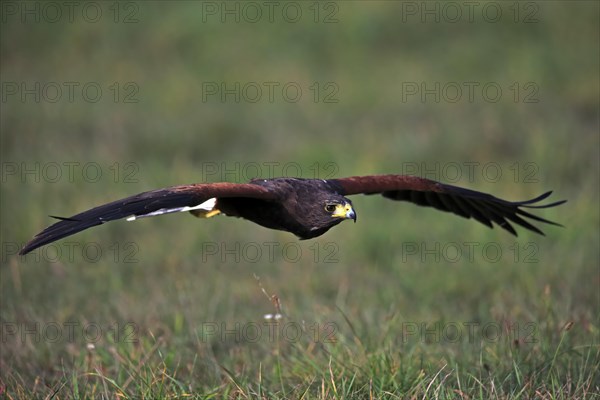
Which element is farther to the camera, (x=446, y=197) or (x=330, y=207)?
(x=446, y=197)

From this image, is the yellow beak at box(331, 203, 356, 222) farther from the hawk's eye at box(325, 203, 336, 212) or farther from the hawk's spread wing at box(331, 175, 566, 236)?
the hawk's spread wing at box(331, 175, 566, 236)

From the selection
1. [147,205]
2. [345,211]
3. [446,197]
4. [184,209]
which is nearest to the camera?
[147,205]

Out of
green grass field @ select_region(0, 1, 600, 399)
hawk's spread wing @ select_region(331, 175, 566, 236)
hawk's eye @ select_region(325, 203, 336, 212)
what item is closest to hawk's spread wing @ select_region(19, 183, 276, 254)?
hawk's eye @ select_region(325, 203, 336, 212)

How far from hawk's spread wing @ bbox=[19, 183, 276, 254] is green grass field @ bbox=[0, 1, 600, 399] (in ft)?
2.14

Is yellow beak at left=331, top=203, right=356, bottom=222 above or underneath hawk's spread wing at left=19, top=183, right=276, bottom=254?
underneath

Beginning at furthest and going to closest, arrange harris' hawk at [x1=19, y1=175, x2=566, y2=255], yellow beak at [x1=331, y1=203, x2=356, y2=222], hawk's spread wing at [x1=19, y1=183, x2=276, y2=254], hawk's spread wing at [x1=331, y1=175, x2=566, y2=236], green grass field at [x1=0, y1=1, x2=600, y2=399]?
hawk's spread wing at [x1=331, y1=175, x2=566, y2=236] < green grass field at [x1=0, y1=1, x2=600, y2=399] < yellow beak at [x1=331, y1=203, x2=356, y2=222] < harris' hawk at [x1=19, y1=175, x2=566, y2=255] < hawk's spread wing at [x1=19, y1=183, x2=276, y2=254]

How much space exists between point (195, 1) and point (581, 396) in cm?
990

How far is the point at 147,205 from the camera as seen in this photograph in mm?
5180

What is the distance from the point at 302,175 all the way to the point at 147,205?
5498 millimetres

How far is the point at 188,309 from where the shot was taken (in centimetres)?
745

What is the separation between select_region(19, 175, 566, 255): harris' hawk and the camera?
5.10 metres

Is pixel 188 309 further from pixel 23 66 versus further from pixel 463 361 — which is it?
pixel 23 66

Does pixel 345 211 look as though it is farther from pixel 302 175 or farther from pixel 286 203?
pixel 302 175

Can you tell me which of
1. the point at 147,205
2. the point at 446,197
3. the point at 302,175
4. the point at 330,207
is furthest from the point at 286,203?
the point at 302,175
